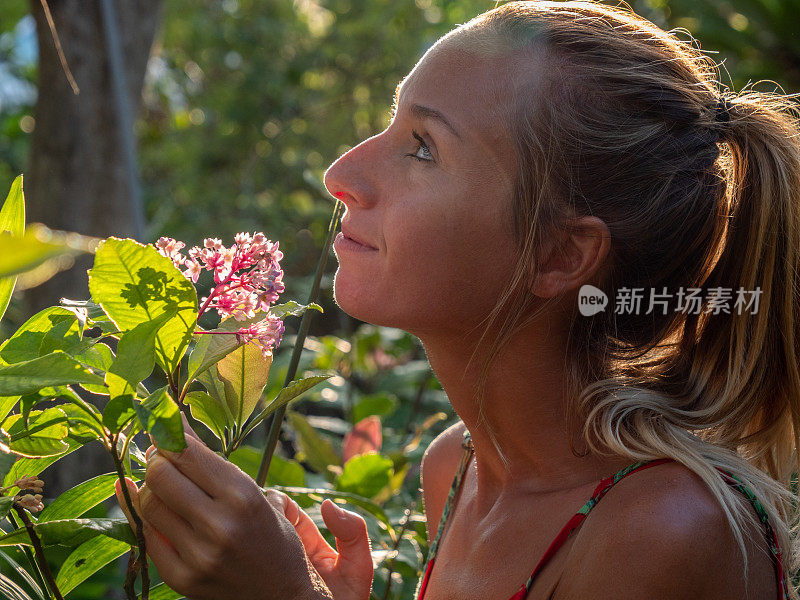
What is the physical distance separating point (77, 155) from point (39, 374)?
5.08 ft

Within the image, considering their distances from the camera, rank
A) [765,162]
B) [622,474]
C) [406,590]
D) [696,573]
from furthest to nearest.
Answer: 1. [406,590]
2. [765,162]
3. [622,474]
4. [696,573]

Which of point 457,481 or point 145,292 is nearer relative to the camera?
point 145,292

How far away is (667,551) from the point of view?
810mm

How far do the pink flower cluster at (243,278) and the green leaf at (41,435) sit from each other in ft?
0.49

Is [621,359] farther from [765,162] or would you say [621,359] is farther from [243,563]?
[243,563]

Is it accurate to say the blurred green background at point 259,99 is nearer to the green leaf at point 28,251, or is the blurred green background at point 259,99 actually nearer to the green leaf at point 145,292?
the green leaf at point 145,292

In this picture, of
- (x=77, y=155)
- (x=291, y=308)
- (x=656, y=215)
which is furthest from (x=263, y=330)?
(x=77, y=155)

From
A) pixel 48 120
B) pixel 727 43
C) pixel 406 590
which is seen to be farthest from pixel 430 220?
pixel 727 43

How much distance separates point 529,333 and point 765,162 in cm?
37

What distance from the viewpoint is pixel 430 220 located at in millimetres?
929

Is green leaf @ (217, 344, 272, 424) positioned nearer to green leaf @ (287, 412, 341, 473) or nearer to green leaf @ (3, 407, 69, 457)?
green leaf @ (3, 407, 69, 457)

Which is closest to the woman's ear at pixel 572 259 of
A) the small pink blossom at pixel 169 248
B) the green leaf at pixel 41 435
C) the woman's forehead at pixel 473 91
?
the woman's forehead at pixel 473 91

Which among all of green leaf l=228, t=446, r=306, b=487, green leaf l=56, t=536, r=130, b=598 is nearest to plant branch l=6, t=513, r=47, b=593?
green leaf l=56, t=536, r=130, b=598

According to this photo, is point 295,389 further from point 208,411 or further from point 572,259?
point 572,259
